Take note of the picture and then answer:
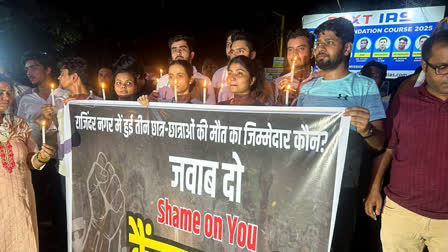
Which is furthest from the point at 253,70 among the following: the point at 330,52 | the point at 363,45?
the point at 363,45

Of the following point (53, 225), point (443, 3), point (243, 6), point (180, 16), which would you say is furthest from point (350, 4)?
point (53, 225)

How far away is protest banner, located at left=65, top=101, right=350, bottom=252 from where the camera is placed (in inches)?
66.6

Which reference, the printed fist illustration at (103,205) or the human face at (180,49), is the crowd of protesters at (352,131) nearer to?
the printed fist illustration at (103,205)

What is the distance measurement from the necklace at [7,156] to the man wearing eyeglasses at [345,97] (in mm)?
2380

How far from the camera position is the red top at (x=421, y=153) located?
1.72 metres

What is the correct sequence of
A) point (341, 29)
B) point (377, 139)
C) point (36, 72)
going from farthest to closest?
point (36, 72), point (341, 29), point (377, 139)

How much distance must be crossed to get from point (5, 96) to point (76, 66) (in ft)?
2.85

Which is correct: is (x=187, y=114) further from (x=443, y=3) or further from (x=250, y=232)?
(x=443, y=3)

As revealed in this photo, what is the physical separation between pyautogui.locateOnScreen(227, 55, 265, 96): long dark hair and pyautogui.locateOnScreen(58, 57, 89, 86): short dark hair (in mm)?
1627

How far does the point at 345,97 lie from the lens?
6.88ft

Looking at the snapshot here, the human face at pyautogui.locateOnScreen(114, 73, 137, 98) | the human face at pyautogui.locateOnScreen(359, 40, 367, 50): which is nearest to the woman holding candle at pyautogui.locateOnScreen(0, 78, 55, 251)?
the human face at pyautogui.locateOnScreen(114, 73, 137, 98)

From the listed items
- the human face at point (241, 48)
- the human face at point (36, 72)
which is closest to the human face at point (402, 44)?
the human face at point (241, 48)

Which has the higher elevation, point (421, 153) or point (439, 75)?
point (439, 75)

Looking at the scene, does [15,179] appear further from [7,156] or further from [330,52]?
[330,52]
